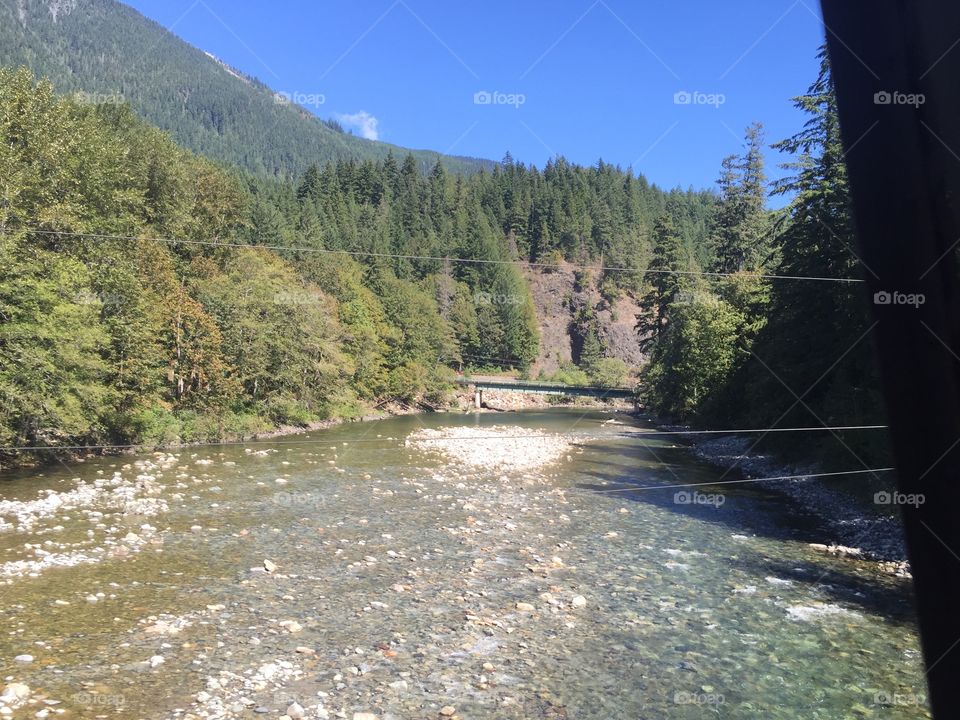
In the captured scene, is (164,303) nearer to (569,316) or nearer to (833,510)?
(833,510)

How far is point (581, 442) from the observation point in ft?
97.1

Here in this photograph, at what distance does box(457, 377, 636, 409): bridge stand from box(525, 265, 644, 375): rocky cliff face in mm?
25710

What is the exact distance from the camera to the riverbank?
11.3 metres

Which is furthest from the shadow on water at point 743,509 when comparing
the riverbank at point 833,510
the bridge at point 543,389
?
the bridge at point 543,389

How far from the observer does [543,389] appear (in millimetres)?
62281

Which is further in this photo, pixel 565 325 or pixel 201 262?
pixel 565 325

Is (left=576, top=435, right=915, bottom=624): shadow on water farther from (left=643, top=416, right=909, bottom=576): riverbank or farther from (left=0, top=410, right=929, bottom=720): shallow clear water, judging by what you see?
(left=643, top=416, right=909, bottom=576): riverbank

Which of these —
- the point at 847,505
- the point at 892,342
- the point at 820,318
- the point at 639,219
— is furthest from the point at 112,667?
the point at 639,219

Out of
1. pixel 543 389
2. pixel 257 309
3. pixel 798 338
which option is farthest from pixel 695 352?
pixel 543 389

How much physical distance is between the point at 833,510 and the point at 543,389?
47580 millimetres

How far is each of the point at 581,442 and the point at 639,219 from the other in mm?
89496

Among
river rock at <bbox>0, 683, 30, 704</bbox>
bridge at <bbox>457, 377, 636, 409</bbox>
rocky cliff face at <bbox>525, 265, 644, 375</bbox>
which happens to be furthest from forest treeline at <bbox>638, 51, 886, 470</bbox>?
rocky cliff face at <bbox>525, 265, 644, 375</bbox>

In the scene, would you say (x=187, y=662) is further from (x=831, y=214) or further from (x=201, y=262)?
(x=201, y=262)

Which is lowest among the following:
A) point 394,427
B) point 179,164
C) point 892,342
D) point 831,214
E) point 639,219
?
point 394,427
